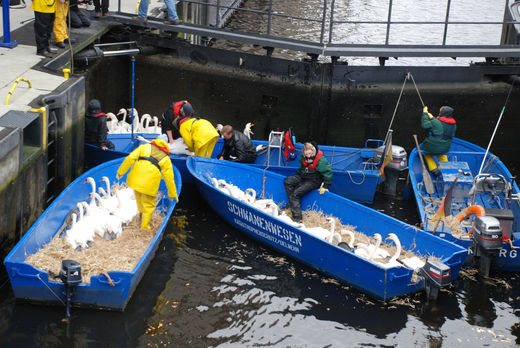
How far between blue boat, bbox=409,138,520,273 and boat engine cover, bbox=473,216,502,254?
0.09 m

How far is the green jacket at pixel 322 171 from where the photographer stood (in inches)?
485

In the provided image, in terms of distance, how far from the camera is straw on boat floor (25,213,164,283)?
31.0 ft

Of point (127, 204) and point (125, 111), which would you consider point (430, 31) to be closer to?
point (125, 111)

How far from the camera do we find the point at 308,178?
1248 centimetres

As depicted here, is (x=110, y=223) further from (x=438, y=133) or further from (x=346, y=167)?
(x=438, y=133)

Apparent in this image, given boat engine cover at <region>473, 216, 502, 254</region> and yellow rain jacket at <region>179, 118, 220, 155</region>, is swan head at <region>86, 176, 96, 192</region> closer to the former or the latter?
yellow rain jacket at <region>179, 118, 220, 155</region>

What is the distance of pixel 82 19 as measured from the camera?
15539mm

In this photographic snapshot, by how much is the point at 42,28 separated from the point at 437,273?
849 centimetres

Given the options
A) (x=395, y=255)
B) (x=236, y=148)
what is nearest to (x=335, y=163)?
(x=236, y=148)

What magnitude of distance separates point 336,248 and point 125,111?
22.8ft

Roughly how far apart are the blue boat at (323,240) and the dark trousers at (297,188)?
0.52ft

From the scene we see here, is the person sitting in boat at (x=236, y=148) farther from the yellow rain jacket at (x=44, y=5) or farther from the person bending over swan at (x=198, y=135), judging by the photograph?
the yellow rain jacket at (x=44, y=5)

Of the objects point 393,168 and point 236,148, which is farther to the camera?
point 393,168

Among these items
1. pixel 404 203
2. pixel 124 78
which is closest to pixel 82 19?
pixel 124 78
